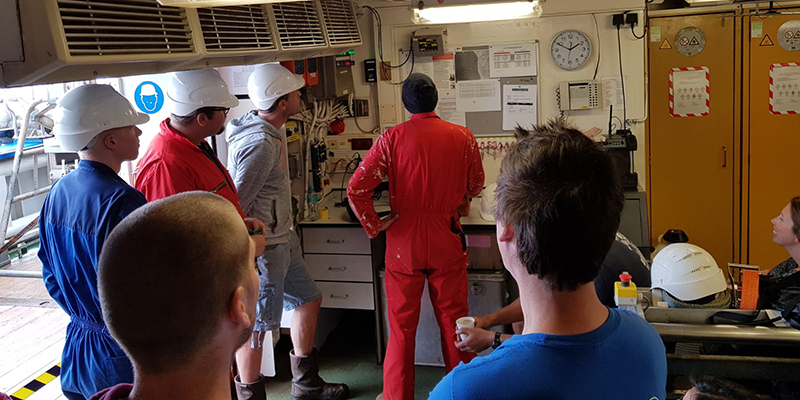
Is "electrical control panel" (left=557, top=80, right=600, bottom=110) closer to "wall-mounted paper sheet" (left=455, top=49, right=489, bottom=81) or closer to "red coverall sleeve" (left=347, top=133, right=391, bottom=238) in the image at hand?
"wall-mounted paper sheet" (left=455, top=49, right=489, bottom=81)

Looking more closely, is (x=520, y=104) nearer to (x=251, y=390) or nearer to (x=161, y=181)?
(x=251, y=390)

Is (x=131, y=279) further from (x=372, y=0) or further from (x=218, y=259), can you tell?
(x=372, y=0)

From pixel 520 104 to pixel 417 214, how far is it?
1.69 m

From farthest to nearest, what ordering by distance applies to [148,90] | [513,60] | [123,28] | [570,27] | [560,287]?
[513,60] → [570,27] → [148,90] → [123,28] → [560,287]

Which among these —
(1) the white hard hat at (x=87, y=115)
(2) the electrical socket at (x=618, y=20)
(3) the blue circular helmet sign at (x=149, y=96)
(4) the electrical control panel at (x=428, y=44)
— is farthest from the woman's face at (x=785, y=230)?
(3) the blue circular helmet sign at (x=149, y=96)

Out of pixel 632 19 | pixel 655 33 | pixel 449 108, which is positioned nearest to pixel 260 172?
pixel 449 108

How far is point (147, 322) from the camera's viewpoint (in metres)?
1.13

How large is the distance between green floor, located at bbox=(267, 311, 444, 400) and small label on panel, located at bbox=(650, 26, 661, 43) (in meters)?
2.90

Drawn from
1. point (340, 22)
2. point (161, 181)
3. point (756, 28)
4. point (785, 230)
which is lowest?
point (785, 230)

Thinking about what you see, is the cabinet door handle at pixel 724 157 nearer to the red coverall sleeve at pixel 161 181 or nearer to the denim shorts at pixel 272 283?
the denim shorts at pixel 272 283

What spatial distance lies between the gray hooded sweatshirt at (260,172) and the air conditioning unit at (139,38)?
366mm

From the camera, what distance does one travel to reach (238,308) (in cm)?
119

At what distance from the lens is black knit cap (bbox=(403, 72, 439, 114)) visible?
363cm

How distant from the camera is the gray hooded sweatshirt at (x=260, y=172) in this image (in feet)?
11.2
